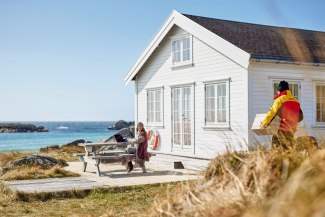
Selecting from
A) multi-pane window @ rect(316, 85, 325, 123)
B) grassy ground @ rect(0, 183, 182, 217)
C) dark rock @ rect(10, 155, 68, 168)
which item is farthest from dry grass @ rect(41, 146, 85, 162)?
grassy ground @ rect(0, 183, 182, 217)

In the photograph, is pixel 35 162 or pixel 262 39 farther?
pixel 262 39

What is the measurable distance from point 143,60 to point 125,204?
1020 cm

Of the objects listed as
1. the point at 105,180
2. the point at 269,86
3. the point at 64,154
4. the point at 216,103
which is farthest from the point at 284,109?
the point at 64,154

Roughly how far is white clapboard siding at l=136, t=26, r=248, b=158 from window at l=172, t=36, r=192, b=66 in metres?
0.22

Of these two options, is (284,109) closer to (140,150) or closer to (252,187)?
(252,187)

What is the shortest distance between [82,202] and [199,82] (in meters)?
7.37

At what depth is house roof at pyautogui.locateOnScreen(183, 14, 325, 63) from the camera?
13523 millimetres

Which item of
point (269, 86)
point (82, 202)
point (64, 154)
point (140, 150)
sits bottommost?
point (64, 154)

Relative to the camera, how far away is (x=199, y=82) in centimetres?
1518

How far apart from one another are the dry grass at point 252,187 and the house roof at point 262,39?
29.2ft

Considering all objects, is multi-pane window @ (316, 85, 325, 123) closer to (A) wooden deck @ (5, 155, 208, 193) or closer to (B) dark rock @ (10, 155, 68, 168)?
(A) wooden deck @ (5, 155, 208, 193)

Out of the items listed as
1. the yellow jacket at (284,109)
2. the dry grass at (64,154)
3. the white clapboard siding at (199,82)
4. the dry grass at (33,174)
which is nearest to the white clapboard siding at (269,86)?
the white clapboard siding at (199,82)

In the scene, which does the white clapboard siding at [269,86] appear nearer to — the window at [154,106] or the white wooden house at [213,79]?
the white wooden house at [213,79]

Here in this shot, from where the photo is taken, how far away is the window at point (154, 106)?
17.3m
